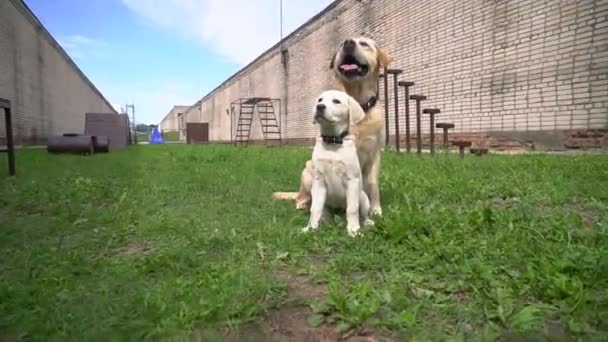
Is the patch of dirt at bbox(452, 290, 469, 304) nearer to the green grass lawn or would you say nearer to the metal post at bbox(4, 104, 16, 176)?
the green grass lawn

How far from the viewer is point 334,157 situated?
104 inches

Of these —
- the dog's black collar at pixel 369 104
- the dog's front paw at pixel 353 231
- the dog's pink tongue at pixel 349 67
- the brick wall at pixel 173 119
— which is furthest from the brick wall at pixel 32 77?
the brick wall at pixel 173 119

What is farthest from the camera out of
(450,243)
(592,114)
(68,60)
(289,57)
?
(68,60)

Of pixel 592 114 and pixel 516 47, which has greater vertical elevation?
pixel 516 47

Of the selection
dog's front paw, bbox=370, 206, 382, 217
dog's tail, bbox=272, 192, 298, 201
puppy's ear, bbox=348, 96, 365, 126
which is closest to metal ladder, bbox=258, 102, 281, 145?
dog's tail, bbox=272, 192, 298, 201

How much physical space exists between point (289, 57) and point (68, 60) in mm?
15542

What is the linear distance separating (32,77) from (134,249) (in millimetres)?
20792

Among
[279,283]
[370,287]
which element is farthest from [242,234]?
[370,287]

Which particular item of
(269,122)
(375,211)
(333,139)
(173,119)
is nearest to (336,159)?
(333,139)

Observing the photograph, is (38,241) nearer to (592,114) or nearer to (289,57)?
(592,114)

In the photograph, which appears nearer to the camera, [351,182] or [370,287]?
[370,287]

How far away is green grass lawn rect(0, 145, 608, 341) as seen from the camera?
56.1 inches

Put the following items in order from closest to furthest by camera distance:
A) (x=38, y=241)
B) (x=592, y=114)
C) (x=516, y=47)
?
(x=38, y=241) < (x=592, y=114) < (x=516, y=47)

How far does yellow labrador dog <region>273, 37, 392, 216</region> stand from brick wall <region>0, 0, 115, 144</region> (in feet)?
47.4
